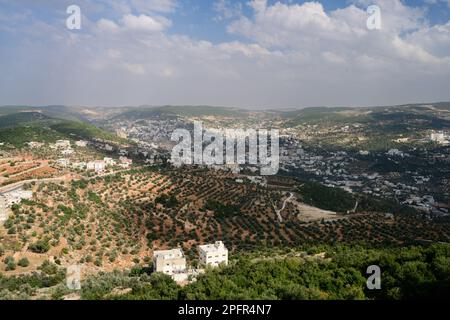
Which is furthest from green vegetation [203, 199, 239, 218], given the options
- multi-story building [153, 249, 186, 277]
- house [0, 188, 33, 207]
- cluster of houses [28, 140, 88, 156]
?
cluster of houses [28, 140, 88, 156]

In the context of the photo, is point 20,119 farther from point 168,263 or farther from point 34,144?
point 168,263

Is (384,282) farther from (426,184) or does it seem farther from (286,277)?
(426,184)

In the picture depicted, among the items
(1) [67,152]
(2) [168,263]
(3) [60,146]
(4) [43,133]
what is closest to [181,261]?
(2) [168,263]

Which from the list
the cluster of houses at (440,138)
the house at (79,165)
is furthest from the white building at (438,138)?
the house at (79,165)

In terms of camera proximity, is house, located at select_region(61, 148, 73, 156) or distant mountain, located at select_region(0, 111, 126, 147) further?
distant mountain, located at select_region(0, 111, 126, 147)

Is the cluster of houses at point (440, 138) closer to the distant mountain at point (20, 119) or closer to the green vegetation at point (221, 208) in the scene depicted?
the green vegetation at point (221, 208)

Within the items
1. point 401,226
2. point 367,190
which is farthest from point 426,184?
point 401,226

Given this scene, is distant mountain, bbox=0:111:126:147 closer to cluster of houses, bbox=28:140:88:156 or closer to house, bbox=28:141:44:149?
house, bbox=28:141:44:149
